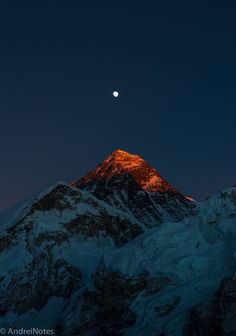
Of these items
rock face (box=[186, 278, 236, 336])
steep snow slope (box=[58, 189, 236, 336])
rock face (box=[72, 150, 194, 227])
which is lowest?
rock face (box=[186, 278, 236, 336])

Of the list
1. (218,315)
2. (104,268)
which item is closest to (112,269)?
(104,268)

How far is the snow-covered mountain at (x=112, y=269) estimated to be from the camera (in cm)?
7950

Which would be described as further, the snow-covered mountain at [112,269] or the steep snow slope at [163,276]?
the steep snow slope at [163,276]

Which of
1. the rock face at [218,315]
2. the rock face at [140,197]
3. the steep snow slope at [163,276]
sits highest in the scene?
the rock face at [140,197]

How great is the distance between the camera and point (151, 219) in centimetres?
17288

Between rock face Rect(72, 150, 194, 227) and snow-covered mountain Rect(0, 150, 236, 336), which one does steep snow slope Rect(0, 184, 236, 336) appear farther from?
rock face Rect(72, 150, 194, 227)

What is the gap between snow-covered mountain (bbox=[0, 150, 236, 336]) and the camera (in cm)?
7950

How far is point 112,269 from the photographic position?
89875 mm

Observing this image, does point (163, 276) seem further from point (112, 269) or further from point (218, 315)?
point (218, 315)

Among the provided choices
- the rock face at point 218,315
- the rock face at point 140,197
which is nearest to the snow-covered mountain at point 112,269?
the rock face at point 218,315

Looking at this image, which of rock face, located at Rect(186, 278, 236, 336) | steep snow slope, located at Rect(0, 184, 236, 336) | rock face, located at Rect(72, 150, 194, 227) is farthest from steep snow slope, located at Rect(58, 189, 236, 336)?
rock face, located at Rect(72, 150, 194, 227)

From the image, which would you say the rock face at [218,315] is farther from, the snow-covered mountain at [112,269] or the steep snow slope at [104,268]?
the steep snow slope at [104,268]

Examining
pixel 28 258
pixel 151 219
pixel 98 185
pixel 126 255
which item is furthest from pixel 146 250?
pixel 98 185

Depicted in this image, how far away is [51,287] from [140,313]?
91.9 ft
